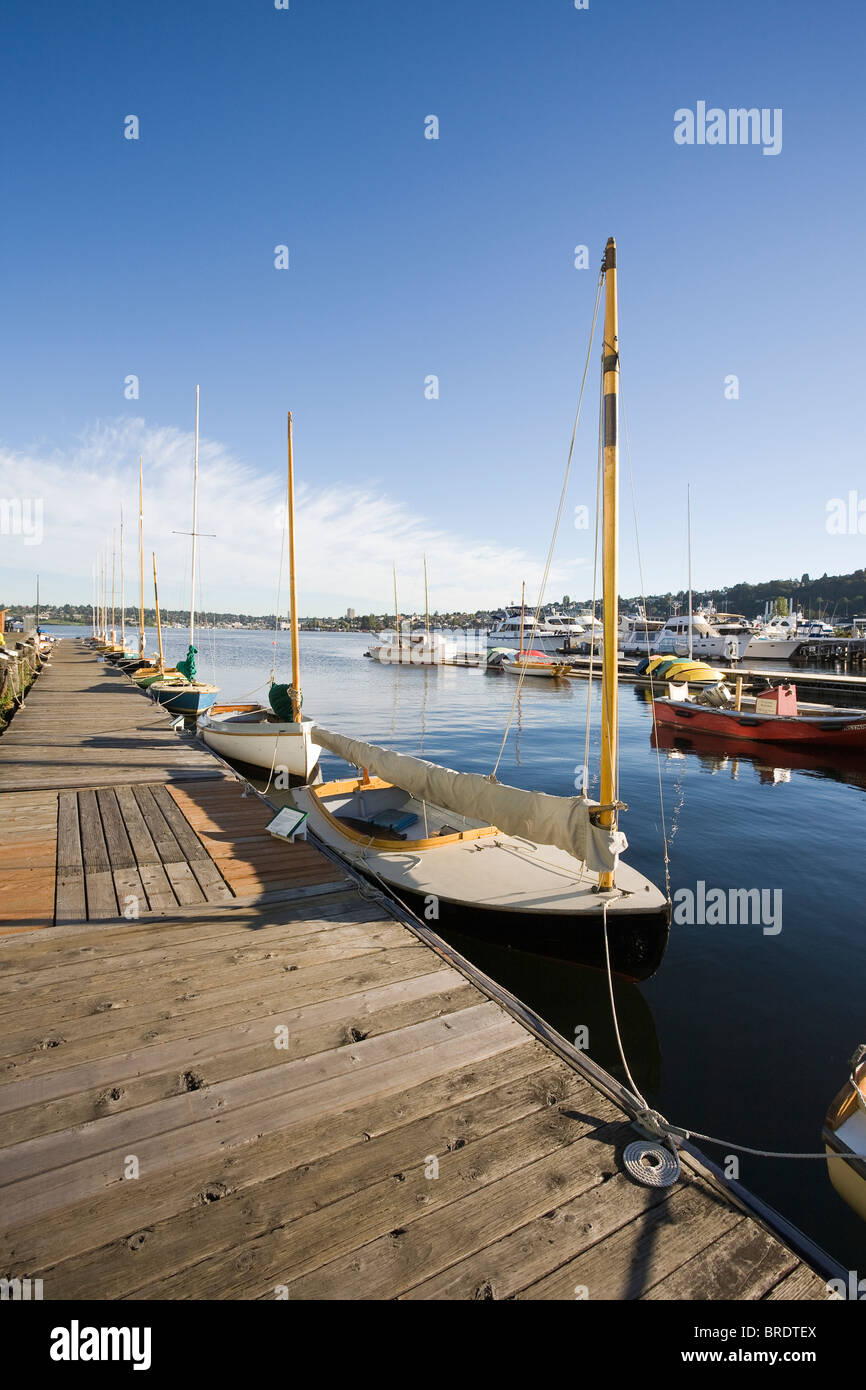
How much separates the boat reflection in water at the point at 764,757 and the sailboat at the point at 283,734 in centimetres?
1323

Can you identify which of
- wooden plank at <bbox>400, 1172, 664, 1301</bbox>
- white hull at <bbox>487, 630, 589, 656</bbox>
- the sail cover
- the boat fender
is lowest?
the boat fender

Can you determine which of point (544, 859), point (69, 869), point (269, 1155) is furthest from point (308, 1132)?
point (544, 859)

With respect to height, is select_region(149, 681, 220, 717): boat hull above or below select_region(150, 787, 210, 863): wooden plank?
above

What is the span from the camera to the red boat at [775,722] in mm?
23547

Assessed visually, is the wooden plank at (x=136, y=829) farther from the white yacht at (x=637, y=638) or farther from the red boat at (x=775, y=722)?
the white yacht at (x=637, y=638)

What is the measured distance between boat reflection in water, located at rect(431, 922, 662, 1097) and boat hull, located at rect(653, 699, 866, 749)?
63.8ft

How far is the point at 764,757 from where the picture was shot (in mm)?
24406

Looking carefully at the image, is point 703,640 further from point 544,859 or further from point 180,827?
point 180,827

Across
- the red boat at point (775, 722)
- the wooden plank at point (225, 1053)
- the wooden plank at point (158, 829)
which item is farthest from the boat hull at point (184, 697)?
the wooden plank at point (225, 1053)

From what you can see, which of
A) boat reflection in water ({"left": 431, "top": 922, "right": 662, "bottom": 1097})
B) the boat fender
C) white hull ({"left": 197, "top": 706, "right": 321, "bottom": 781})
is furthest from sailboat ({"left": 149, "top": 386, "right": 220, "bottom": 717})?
the boat fender

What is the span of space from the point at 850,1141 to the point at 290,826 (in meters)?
6.55

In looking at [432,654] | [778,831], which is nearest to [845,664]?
[432,654]

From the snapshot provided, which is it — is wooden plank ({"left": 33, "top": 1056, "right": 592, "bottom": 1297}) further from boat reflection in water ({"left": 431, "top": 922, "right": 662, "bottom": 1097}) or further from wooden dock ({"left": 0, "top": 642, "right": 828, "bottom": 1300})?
boat reflection in water ({"left": 431, "top": 922, "right": 662, "bottom": 1097})

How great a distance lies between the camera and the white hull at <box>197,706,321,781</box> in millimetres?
15766
